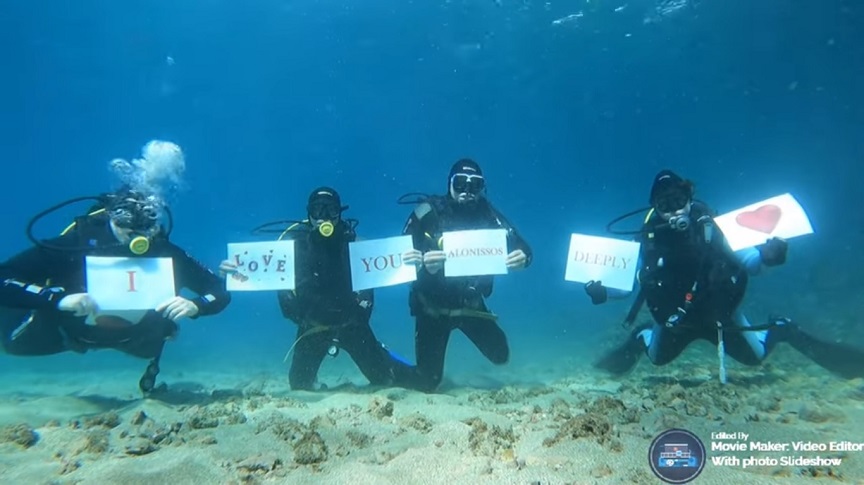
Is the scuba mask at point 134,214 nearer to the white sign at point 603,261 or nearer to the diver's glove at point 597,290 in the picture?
the white sign at point 603,261

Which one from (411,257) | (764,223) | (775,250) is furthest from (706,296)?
(411,257)

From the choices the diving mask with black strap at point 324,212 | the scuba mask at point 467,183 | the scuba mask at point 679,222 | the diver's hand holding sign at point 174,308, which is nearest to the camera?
the diver's hand holding sign at point 174,308

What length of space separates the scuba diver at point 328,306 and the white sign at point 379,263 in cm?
67

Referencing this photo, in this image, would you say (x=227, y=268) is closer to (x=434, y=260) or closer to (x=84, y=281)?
(x=84, y=281)

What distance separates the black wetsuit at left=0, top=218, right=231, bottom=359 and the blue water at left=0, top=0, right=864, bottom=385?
33.5 feet

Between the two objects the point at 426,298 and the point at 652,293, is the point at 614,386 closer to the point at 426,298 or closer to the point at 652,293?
the point at 652,293

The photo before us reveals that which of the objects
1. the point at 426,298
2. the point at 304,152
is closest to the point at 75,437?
the point at 426,298

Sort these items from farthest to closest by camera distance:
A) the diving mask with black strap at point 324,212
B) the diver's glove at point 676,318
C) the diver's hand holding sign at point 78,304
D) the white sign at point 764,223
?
the diving mask with black strap at point 324,212 < the diver's glove at point 676,318 < the white sign at point 764,223 < the diver's hand holding sign at point 78,304

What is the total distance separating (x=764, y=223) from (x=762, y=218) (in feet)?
0.22

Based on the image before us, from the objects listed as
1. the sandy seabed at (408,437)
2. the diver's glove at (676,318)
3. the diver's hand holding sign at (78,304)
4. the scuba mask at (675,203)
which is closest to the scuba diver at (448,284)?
the sandy seabed at (408,437)

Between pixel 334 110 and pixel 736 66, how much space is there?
36452 mm

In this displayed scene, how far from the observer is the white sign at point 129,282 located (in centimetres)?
523

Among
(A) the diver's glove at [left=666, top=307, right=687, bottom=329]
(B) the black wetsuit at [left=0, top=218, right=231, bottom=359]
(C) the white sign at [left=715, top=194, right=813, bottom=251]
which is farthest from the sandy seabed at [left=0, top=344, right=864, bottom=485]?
(C) the white sign at [left=715, top=194, right=813, bottom=251]

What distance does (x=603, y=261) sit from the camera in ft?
20.8
